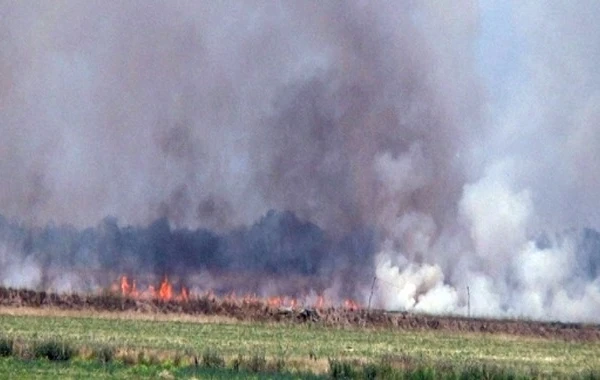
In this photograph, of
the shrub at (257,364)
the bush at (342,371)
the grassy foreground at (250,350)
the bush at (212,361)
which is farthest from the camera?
the bush at (212,361)

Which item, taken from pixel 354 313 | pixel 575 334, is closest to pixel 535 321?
pixel 575 334

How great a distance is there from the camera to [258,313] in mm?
93188

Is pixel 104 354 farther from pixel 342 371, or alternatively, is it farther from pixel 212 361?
pixel 342 371

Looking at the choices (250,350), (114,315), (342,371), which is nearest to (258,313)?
(114,315)

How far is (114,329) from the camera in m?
69.5

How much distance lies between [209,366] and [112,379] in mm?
8135

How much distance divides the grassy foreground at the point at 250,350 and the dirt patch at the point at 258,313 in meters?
3.69

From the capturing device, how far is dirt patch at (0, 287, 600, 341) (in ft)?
297

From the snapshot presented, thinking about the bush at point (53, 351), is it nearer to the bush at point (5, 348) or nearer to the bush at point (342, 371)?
the bush at point (5, 348)

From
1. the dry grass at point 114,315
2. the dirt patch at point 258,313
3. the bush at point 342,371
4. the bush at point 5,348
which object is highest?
the dirt patch at point 258,313

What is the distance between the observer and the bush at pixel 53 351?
4700cm

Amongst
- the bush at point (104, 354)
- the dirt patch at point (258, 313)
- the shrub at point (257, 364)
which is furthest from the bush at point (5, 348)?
the dirt patch at point (258, 313)

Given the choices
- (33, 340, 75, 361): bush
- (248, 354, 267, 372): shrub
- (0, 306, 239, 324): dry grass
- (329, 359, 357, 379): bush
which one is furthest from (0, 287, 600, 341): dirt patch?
(329, 359, 357, 379): bush

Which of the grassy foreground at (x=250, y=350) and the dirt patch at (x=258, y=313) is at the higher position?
the dirt patch at (x=258, y=313)
